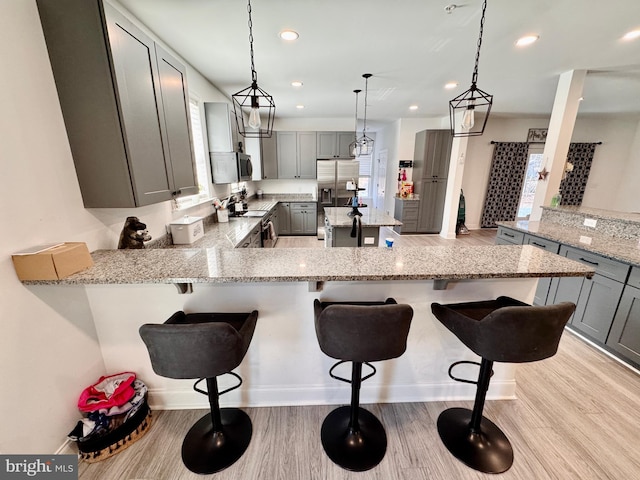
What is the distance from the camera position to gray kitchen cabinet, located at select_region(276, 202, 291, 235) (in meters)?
5.80

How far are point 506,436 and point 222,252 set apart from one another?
2.13 meters

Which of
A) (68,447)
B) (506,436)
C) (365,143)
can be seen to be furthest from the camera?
(365,143)

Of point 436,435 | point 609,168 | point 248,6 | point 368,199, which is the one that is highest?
point 248,6

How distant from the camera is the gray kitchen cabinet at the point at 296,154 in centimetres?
590

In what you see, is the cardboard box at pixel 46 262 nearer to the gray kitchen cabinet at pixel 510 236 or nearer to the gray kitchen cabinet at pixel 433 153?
the gray kitchen cabinet at pixel 510 236

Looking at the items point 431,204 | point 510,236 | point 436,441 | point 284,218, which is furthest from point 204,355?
point 431,204

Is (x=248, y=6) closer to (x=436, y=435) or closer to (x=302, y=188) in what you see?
(x=436, y=435)

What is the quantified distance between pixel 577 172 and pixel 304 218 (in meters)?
6.88

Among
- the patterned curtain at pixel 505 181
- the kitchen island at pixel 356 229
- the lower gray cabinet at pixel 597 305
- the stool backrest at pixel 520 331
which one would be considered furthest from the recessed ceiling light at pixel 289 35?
the patterned curtain at pixel 505 181

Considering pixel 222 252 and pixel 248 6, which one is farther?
pixel 248 6

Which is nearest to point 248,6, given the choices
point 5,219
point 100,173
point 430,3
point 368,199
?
point 430,3

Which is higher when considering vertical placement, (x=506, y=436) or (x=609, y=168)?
(x=609, y=168)

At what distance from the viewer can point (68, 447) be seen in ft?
4.71

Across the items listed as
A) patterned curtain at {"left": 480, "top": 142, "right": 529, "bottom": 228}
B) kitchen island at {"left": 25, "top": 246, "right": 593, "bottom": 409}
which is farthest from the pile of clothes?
patterned curtain at {"left": 480, "top": 142, "right": 529, "bottom": 228}
